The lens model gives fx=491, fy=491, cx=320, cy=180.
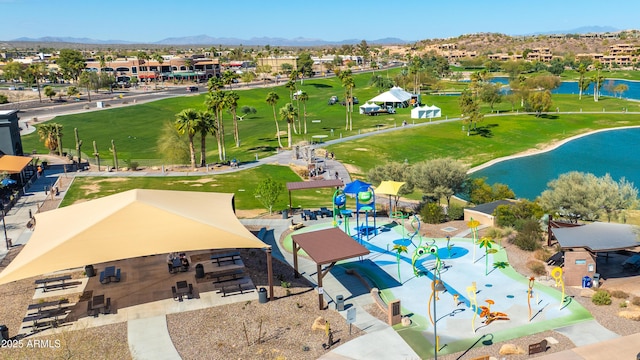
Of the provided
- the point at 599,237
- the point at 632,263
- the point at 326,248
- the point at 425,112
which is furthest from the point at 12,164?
the point at 425,112

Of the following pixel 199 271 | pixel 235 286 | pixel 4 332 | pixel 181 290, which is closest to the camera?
pixel 4 332

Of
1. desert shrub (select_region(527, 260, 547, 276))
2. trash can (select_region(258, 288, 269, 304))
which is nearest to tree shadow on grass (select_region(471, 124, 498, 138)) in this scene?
desert shrub (select_region(527, 260, 547, 276))

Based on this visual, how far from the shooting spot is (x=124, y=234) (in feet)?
91.1

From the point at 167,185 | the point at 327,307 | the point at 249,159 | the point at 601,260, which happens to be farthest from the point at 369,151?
the point at 327,307

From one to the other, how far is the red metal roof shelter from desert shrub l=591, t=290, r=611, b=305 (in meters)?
12.8

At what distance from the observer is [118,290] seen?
2905cm

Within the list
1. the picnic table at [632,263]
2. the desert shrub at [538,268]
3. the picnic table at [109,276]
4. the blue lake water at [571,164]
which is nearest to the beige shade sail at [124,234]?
the picnic table at [109,276]

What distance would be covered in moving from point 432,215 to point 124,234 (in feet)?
82.5

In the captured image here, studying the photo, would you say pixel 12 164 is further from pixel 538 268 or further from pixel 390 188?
pixel 538 268

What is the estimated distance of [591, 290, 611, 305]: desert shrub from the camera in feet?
88.2

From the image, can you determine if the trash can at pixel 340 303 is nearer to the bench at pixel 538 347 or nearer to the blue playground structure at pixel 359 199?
the bench at pixel 538 347

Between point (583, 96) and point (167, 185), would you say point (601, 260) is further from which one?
point (583, 96)

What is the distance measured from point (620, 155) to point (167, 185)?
7314 cm

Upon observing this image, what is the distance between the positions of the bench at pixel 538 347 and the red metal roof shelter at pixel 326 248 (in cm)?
971
